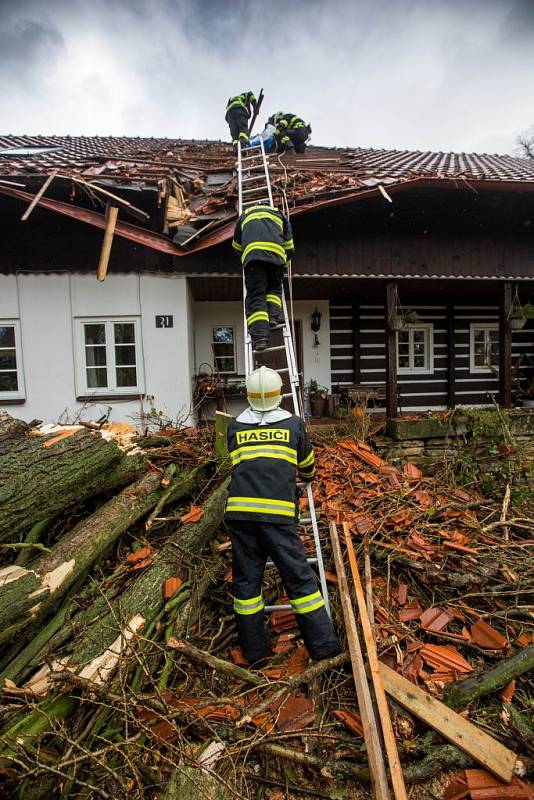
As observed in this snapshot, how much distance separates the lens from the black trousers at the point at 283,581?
2.58m

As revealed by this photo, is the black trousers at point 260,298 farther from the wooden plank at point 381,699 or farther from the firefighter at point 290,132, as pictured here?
the firefighter at point 290,132

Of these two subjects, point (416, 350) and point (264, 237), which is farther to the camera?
point (416, 350)

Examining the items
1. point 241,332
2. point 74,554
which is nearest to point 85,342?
point 241,332

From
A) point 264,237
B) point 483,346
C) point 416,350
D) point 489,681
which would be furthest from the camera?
point 483,346

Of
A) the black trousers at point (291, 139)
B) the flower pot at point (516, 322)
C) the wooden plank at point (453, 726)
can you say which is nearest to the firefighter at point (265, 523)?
the wooden plank at point (453, 726)

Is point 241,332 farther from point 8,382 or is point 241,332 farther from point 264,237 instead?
point 8,382

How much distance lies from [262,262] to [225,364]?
4.30m

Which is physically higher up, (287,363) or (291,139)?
(291,139)

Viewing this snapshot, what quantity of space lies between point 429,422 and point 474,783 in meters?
4.60

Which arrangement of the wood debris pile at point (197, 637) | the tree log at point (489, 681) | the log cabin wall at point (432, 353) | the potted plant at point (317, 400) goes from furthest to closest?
1. the log cabin wall at point (432, 353)
2. the potted plant at point (317, 400)
3. the tree log at point (489, 681)
4. the wood debris pile at point (197, 637)

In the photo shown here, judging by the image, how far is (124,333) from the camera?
21.1 feet

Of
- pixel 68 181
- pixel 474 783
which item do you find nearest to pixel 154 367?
pixel 68 181

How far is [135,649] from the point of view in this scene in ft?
8.25

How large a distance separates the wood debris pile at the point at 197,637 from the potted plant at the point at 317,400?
12.1 feet
